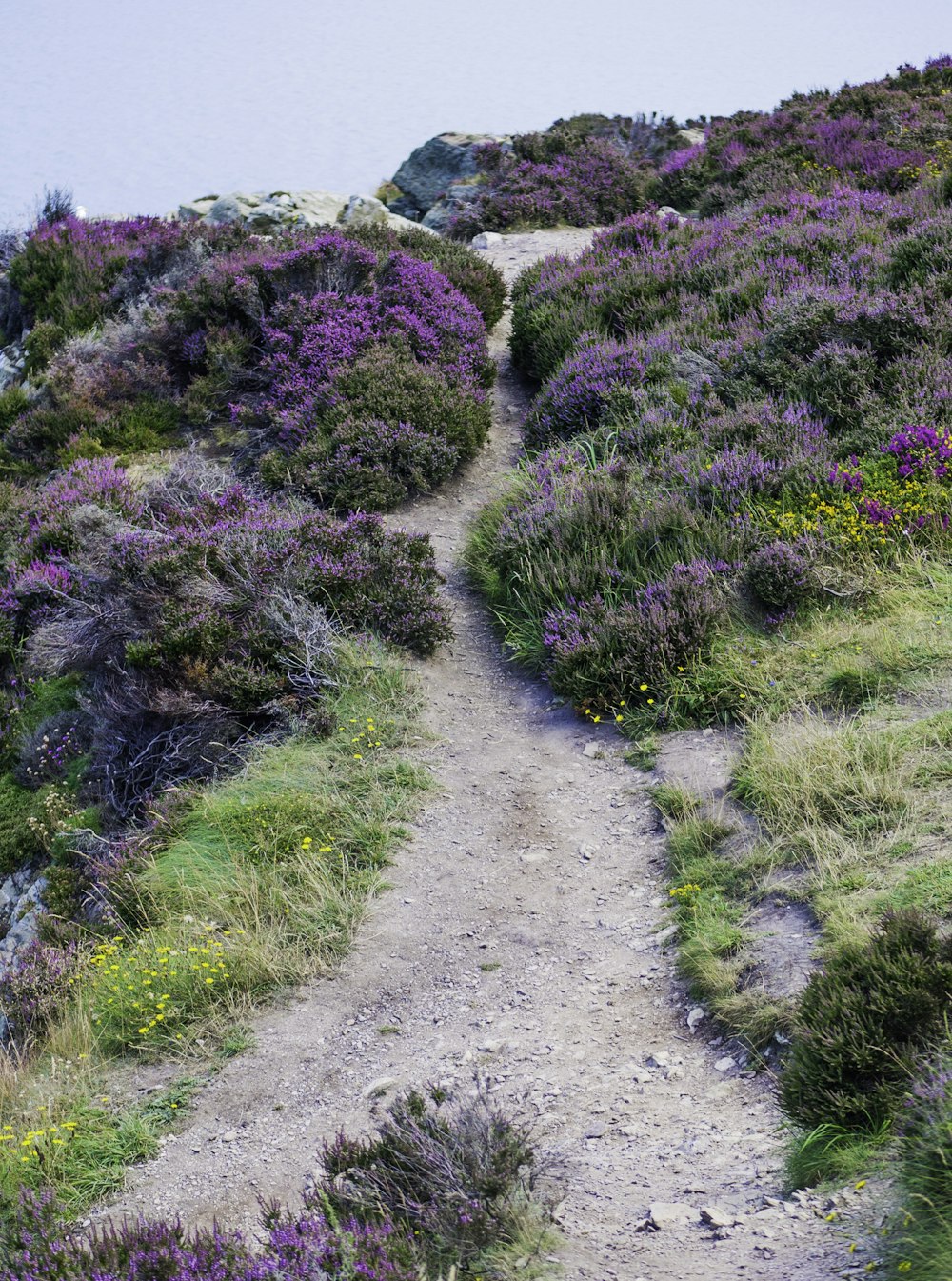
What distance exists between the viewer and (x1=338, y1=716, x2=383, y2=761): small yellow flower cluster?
7.57 metres

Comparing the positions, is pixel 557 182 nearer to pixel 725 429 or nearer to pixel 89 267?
pixel 89 267

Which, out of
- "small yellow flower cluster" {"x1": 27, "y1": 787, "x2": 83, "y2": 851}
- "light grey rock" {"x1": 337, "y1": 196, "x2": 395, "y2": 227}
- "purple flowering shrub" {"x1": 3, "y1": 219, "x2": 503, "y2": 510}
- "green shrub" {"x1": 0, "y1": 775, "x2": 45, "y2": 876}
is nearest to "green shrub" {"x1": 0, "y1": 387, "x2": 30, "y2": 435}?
"purple flowering shrub" {"x1": 3, "y1": 219, "x2": 503, "y2": 510}

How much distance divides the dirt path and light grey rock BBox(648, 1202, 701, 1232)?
0.07 feet

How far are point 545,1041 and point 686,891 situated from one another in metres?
1.18

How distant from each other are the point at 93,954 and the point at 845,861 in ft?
14.7

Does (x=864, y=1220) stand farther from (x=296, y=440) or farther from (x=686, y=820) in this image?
(x=296, y=440)

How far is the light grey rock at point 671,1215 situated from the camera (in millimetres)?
3797

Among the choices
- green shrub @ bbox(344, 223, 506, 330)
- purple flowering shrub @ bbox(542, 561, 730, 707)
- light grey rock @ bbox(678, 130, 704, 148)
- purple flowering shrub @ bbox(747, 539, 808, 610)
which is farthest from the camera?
light grey rock @ bbox(678, 130, 704, 148)

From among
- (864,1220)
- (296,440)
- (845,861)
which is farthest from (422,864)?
(296,440)

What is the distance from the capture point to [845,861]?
17.6 ft

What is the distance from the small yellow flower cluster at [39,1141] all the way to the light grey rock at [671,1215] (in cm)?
277

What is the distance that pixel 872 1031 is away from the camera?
3900mm

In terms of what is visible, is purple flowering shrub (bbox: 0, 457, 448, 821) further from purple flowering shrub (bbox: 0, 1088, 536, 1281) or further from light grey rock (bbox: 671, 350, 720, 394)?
purple flowering shrub (bbox: 0, 1088, 536, 1281)

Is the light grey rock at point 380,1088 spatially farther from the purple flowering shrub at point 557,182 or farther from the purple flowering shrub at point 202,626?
the purple flowering shrub at point 557,182
